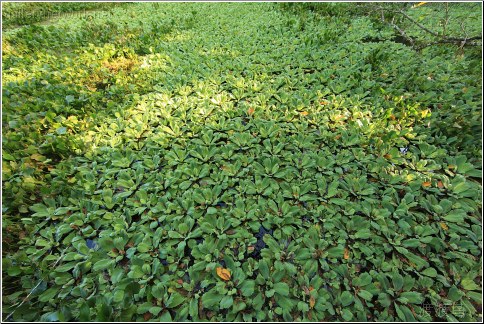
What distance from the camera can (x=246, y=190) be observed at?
7.85ft

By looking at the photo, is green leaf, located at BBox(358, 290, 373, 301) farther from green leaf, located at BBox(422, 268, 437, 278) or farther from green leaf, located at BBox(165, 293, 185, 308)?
green leaf, located at BBox(165, 293, 185, 308)

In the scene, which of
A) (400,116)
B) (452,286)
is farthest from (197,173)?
(400,116)

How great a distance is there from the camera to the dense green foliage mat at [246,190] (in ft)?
5.84

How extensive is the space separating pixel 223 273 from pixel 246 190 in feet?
2.61

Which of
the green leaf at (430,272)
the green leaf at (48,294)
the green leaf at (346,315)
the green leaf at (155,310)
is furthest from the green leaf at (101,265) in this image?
the green leaf at (430,272)

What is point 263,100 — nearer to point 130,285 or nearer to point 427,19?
Answer: point 130,285

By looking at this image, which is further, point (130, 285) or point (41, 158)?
point (41, 158)

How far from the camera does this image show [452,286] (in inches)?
69.0

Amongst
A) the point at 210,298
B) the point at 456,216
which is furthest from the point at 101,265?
the point at 456,216

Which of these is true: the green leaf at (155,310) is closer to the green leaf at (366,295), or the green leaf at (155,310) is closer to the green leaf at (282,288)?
the green leaf at (282,288)

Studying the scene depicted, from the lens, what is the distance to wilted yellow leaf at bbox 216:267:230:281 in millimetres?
1831

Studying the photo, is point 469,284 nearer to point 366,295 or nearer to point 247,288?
point 366,295

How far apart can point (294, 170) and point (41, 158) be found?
2696mm

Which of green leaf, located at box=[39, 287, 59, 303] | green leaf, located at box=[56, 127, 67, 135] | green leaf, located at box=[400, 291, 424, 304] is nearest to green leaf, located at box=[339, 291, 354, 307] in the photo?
green leaf, located at box=[400, 291, 424, 304]
